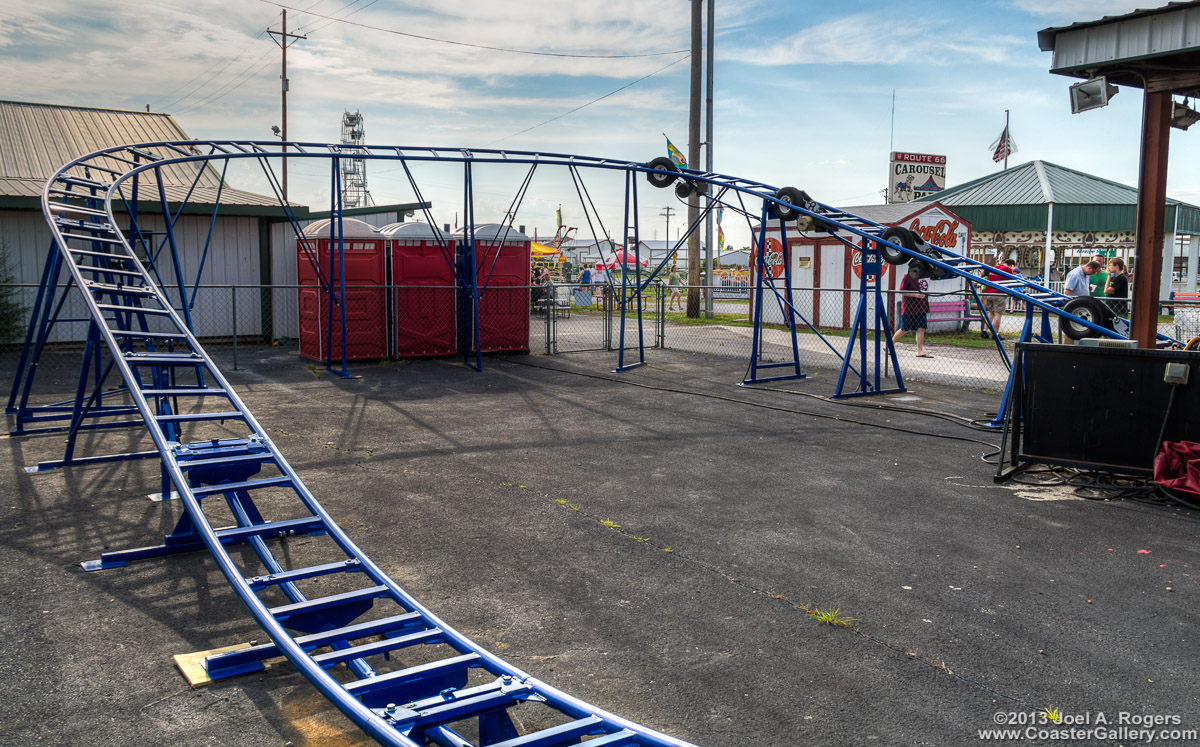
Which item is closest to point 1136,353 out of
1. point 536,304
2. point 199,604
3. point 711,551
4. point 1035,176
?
point 711,551

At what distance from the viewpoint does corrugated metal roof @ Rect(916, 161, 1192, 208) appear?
34.2 metres

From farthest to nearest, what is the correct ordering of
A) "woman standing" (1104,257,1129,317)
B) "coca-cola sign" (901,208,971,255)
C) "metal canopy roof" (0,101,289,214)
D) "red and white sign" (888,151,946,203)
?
"red and white sign" (888,151,946,203)
"coca-cola sign" (901,208,971,255)
"metal canopy roof" (0,101,289,214)
"woman standing" (1104,257,1129,317)

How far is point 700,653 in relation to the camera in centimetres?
441

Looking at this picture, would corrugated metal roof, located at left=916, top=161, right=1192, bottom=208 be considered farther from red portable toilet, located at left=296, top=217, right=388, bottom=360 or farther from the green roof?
red portable toilet, located at left=296, top=217, right=388, bottom=360

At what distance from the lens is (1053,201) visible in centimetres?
3259

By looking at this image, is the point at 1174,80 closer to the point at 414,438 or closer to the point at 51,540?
the point at 414,438

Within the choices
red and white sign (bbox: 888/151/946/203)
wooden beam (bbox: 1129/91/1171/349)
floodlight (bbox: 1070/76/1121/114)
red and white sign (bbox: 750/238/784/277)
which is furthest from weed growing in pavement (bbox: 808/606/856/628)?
red and white sign (bbox: 888/151/946/203)

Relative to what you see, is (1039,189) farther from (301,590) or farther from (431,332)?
(301,590)

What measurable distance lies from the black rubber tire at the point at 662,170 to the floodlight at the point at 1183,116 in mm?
7413

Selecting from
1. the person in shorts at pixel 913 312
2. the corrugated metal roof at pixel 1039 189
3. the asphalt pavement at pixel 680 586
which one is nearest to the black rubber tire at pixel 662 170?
the person in shorts at pixel 913 312

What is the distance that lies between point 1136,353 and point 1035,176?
32441 mm

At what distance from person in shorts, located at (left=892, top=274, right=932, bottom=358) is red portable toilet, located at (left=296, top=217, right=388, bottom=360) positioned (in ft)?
32.7

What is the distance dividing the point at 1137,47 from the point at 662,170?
7720 mm

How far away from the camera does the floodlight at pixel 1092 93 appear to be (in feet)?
31.1
